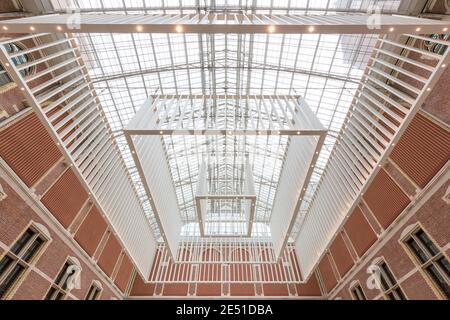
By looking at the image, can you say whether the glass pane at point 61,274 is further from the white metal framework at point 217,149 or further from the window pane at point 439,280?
the window pane at point 439,280

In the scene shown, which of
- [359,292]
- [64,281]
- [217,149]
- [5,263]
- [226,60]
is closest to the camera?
[5,263]

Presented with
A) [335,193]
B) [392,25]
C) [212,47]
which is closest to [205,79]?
[212,47]

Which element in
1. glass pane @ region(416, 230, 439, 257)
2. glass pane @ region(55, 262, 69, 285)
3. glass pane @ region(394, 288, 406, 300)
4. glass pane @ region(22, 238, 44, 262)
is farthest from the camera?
glass pane @ region(55, 262, 69, 285)

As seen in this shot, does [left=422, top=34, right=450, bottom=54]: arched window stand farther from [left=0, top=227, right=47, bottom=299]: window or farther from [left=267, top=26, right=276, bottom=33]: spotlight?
[left=0, top=227, right=47, bottom=299]: window

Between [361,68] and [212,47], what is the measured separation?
10.4m

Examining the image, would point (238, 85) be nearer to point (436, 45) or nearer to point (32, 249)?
point (436, 45)

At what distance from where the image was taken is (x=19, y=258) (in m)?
9.64

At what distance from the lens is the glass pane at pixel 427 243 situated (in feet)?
30.8

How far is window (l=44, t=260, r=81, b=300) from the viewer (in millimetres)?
11930

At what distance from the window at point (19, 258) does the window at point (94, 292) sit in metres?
5.99

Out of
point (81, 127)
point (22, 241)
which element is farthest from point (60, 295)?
point (81, 127)

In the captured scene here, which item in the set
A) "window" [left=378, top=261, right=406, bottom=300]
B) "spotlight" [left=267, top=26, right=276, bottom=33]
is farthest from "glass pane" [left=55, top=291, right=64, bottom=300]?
"window" [left=378, top=261, right=406, bottom=300]

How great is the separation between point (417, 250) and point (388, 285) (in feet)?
9.46

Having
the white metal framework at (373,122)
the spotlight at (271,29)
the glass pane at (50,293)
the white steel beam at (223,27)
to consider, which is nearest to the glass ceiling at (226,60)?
the white metal framework at (373,122)
